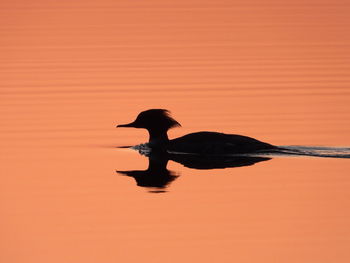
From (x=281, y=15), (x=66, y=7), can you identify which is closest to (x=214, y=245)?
(x=281, y=15)

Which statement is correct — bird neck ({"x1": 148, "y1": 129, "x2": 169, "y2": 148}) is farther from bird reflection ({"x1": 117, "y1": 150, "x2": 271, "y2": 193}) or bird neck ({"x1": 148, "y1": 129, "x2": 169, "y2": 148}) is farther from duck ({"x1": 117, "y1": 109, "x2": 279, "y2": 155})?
bird reflection ({"x1": 117, "y1": 150, "x2": 271, "y2": 193})

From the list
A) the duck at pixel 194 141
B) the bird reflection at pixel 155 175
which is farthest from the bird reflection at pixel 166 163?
the duck at pixel 194 141

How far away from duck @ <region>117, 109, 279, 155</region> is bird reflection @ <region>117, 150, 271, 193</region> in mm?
138

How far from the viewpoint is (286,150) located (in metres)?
19.3

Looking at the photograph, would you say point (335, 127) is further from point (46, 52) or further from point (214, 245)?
A: point (46, 52)

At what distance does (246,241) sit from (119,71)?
16326mm

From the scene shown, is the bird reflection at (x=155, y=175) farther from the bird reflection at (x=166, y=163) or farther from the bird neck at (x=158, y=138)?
the bird neck at (x=158, y=138)

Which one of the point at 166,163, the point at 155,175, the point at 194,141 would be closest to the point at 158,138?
the point at 194,141

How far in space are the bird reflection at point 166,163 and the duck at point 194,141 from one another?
14 centimetres

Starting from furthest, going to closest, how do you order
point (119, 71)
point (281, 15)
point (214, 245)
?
point (281, 15) → point (119, 71) → point (214, 245)

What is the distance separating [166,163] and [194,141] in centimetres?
71

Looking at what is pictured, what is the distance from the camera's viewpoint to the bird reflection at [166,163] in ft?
57.5

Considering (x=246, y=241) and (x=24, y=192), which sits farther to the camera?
(x=24, y=192)

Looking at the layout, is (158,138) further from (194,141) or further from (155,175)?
(155,175)
